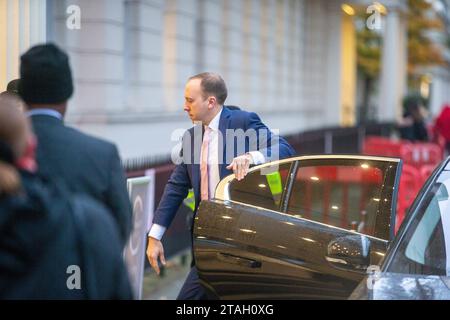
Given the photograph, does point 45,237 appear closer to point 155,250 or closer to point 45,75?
point 45,75

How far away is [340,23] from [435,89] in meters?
31.0

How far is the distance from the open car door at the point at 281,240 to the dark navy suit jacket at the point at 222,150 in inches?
7.5

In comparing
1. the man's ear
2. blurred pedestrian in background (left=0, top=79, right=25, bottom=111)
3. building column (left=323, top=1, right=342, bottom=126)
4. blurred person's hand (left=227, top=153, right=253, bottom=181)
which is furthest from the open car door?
building column (left=323, top=1, right=342, bottom=126)

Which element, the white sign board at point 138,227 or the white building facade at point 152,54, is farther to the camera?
the white building facade at point 152,54

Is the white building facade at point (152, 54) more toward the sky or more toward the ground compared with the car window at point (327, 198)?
more toward the sky

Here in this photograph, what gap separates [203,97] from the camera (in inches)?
192

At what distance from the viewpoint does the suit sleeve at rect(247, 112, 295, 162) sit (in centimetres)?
490

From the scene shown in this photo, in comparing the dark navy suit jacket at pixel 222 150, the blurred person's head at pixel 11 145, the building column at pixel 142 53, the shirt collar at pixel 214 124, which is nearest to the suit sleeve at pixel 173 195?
the dark navy suit jacket at pixel 222 150

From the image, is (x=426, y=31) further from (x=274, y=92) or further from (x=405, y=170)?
(x=405, y=170)

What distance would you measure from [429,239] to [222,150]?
53.3 inches

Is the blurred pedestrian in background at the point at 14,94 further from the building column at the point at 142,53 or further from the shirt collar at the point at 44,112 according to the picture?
the building column at the point at 142,53

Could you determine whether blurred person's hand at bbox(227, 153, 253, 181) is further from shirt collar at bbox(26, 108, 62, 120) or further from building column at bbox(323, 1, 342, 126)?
building column at bbox(323, 1, 342, 126)

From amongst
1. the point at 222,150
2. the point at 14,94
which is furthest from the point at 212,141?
the point at 14,94

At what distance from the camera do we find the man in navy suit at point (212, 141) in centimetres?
488
